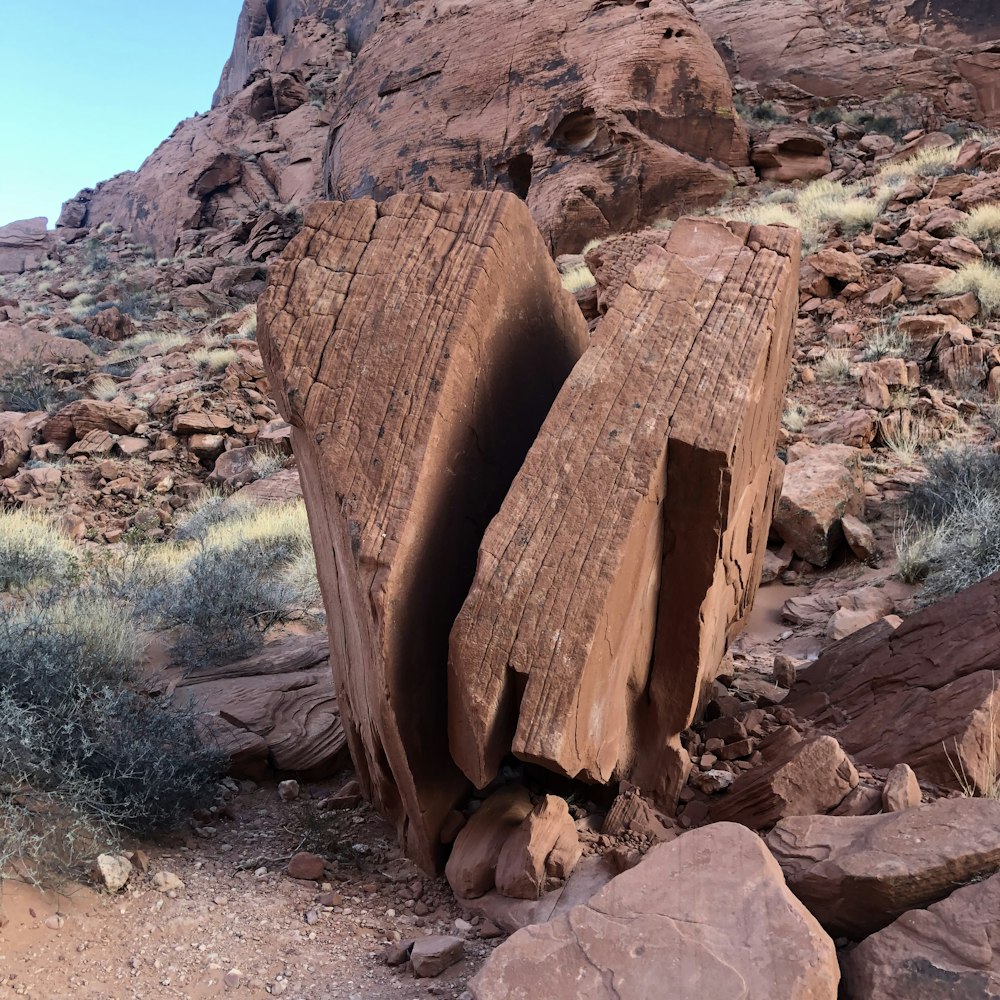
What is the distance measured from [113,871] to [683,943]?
1836mm

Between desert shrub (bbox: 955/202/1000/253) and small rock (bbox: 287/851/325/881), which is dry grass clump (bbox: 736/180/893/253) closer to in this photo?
desert shrub (bbox: 955/202/1000/253)

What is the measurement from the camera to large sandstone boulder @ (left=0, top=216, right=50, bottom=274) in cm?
3544

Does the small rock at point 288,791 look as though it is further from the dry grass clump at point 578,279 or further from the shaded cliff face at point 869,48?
the shaded cliff face at point 869,48

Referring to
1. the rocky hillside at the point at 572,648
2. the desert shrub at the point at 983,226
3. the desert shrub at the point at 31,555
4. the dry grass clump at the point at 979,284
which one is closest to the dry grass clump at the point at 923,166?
the desert shrub at the point at 983,226

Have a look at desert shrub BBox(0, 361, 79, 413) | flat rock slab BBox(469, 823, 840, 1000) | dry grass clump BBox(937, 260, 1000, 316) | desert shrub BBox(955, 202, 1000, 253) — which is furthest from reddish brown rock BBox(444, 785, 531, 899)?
desert shrub BBox(0, 361, 79, 413)

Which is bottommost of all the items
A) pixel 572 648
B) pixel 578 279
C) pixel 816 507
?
pixel 816 507

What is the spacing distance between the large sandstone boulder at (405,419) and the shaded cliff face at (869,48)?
20.6 meters

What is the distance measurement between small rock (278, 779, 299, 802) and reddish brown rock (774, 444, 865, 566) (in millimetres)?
3785

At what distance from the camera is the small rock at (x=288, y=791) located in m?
3.57

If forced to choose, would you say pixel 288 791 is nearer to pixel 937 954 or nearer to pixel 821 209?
pixel 937 954

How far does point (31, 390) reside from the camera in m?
14.8

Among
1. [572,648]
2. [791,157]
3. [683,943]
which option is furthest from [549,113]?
[683,943]

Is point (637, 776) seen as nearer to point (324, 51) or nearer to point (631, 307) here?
point (631, 307)

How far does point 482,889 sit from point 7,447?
11604 millimetres
